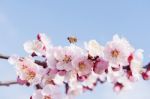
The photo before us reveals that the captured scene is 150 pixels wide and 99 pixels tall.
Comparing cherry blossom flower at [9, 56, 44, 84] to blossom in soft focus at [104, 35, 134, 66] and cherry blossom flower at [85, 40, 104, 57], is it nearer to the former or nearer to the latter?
cherry blossom flower at [85, 40, 104, 57]

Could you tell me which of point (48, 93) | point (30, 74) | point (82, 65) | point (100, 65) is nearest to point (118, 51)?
point (100, 65)

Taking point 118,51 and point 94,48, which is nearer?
point 94,48

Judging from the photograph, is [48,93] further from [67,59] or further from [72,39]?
[72,39]

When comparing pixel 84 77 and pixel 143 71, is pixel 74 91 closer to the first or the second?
pixel 84 77

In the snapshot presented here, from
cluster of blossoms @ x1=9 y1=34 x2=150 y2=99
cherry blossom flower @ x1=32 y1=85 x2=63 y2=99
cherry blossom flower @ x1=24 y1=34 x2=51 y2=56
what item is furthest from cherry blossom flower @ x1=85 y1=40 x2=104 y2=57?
cherry blossom flower @ x1=24 y1=34 x2=51 y2=56

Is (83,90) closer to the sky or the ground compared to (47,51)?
closer to the ground

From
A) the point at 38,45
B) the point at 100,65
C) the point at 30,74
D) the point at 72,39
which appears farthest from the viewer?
the point at 38,45

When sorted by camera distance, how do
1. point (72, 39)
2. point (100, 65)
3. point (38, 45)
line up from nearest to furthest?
1. point (100, 65)
2. point (72, 39)
3. point (38, 45)

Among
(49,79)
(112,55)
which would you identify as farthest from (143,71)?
(49,79)
